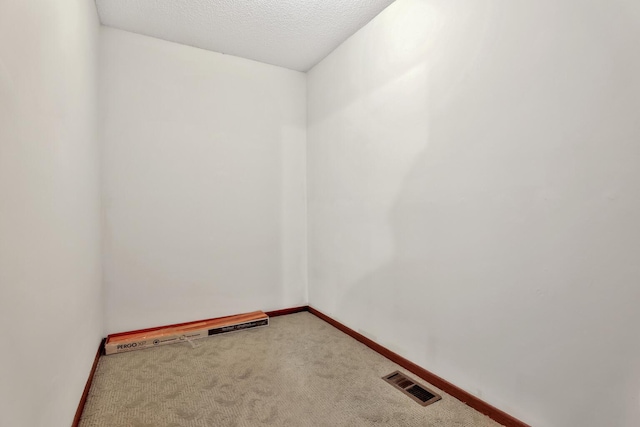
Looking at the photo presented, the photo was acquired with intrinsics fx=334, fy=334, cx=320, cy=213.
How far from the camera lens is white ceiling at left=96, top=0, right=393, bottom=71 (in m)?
2.40

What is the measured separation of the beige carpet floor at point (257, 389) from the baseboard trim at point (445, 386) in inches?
1.6

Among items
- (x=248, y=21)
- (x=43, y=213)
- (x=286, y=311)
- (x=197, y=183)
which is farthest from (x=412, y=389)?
(x=248, y=21)

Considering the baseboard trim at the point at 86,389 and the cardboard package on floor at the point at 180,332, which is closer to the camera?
the baseboard trim at the point at 86,389

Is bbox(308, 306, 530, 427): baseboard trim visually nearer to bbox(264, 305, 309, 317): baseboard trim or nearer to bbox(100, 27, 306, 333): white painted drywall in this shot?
bbox(264, 305, 309, 317): baseboard trim

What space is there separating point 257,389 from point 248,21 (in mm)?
2632

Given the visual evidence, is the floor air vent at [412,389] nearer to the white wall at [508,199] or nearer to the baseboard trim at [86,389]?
the white wall at [508,199]

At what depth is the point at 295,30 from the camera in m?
2.74

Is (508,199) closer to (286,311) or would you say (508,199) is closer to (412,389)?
(412,389)

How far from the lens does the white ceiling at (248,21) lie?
2402 mm

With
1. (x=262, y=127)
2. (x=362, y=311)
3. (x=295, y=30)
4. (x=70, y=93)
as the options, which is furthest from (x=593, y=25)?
(x=262, y=127)

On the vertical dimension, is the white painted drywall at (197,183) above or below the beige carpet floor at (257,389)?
above

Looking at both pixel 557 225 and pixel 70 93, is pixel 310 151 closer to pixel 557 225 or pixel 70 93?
pixel 70 93

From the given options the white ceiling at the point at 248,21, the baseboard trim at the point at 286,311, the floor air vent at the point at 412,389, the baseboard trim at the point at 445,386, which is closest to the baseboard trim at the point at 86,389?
the baseboard trim at the point at 286,311

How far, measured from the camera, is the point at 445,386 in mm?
1977
